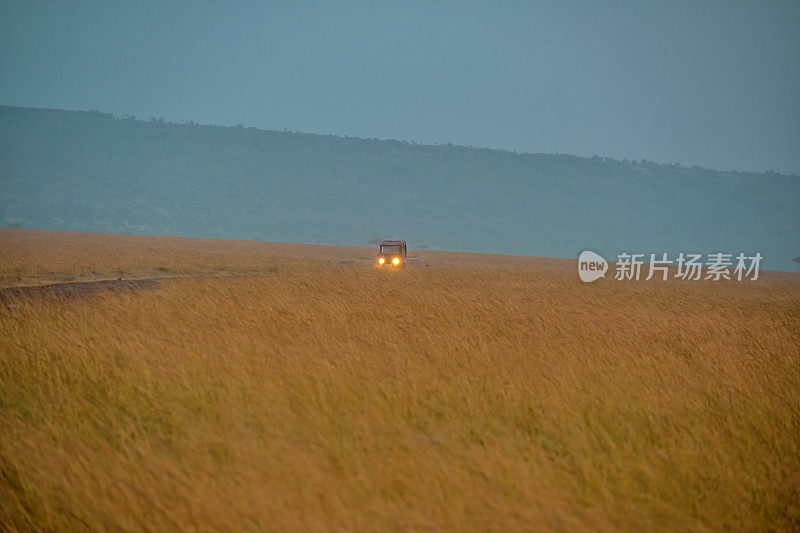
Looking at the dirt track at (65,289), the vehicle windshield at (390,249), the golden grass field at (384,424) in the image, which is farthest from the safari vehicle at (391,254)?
the golden grass field at (384,424)

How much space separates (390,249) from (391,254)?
3.75 ft

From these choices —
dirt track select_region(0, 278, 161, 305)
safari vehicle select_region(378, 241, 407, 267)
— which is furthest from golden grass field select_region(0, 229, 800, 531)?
safari vehicle select_region(378, 241, 407, 267)

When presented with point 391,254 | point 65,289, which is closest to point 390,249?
point 391,254

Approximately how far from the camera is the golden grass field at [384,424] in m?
5.09

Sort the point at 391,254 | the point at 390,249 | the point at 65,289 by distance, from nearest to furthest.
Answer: the point at 65,289, the point at 391,254, the point at 390,249

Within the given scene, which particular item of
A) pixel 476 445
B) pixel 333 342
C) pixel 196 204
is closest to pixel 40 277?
pixel 333 342

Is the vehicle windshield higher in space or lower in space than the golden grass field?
higher

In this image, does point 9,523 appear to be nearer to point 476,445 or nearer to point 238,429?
point 238,429

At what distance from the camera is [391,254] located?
38125 mm

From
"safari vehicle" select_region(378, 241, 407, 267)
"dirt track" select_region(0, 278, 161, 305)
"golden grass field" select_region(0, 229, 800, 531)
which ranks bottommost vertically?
"golden grass field" select_region(0, 229, 800, 531)

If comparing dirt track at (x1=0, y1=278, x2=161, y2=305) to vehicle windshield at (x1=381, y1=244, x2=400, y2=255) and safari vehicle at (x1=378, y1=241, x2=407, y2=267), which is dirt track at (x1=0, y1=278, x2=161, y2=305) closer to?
safari vehicle at (x1=378, y1=241, x2=407, y2=267)

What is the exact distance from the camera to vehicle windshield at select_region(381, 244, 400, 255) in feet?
126

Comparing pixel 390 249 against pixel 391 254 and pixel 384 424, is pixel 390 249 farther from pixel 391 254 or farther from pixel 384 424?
pixel 384 424

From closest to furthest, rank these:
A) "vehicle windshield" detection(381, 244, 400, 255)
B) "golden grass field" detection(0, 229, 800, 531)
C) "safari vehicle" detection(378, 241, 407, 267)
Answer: "golden grass field" detection(0, 229, 800, 531)
"safari vehicle" detection(378, 241, 407, 267)
"vehicle windshield" detection(381, 244, 400, 255)
